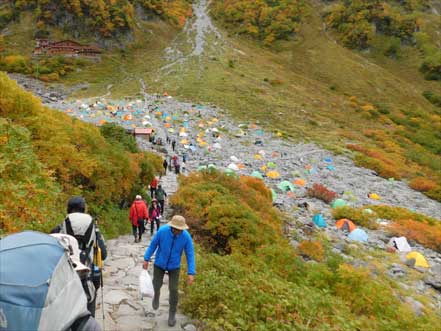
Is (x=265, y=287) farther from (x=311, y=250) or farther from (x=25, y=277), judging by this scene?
(x=311, y=250)

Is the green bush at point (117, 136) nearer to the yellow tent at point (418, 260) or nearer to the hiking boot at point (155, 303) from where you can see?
the hiking boot at point (155, 303)

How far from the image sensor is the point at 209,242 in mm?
10781

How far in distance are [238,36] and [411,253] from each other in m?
87.7

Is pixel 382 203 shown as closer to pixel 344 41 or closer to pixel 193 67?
pixel 193 67

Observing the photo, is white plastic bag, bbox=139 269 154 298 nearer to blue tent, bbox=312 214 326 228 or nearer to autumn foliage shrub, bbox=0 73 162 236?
autumn foliage shrub, bbox=0 73 162 236

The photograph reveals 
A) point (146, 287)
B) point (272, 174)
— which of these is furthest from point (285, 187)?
point (146, 287)

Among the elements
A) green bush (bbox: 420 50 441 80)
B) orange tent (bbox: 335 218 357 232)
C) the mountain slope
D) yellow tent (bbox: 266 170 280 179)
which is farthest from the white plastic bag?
green bush (bbox: 420 50 441 80)

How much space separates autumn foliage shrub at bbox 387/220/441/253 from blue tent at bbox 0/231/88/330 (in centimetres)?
1842

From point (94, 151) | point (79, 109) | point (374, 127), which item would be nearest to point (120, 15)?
point (79, 109)

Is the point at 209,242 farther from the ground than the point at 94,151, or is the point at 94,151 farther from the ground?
the point at 94,151

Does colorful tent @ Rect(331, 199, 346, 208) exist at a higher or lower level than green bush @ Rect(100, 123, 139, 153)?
lower

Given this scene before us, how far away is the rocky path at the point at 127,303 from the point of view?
5.73m

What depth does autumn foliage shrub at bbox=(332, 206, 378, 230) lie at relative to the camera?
19.8 metres

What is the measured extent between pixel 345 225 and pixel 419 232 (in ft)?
11.6
